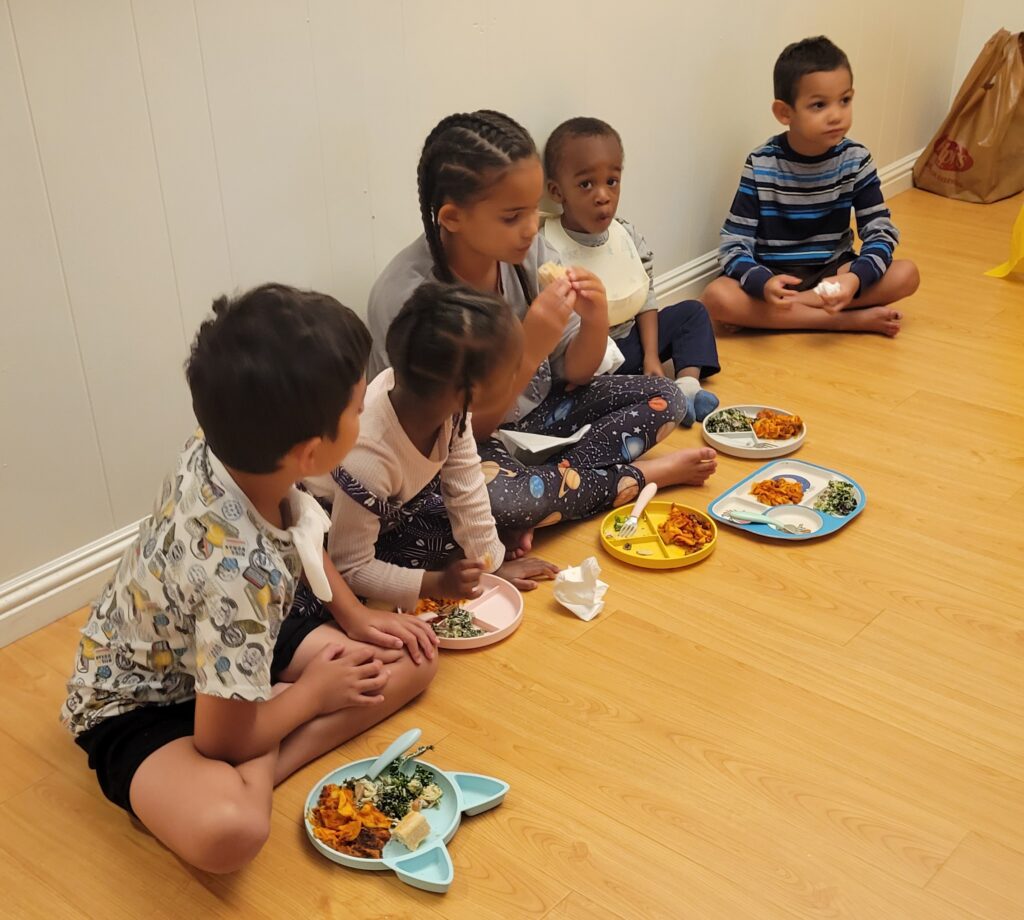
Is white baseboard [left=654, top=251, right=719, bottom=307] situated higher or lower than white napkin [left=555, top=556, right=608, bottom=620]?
higher

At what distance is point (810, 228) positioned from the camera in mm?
2512

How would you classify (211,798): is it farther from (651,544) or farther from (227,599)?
(651,544)

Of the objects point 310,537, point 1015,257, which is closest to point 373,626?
point 310,537

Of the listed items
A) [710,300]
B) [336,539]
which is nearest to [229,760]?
[336,539]

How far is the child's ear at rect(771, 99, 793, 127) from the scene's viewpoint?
7.95ft

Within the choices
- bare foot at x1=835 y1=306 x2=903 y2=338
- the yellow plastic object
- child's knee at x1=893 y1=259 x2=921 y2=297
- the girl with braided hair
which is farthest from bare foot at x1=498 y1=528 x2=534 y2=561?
the yellow plastic object

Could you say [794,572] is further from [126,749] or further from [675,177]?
[675,177]

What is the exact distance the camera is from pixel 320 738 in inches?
52.3

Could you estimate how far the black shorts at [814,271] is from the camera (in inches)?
98.9

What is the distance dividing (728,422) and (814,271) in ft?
2.21

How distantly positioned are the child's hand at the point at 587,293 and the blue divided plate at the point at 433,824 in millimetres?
746

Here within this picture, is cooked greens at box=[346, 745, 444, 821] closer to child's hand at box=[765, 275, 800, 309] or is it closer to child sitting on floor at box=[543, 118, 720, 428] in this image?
child sitting on floor at box=[543, 118, 720, 428]

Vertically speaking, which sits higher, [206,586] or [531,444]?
[206,586]

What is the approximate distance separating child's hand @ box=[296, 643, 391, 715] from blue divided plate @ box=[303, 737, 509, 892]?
0.07 m
